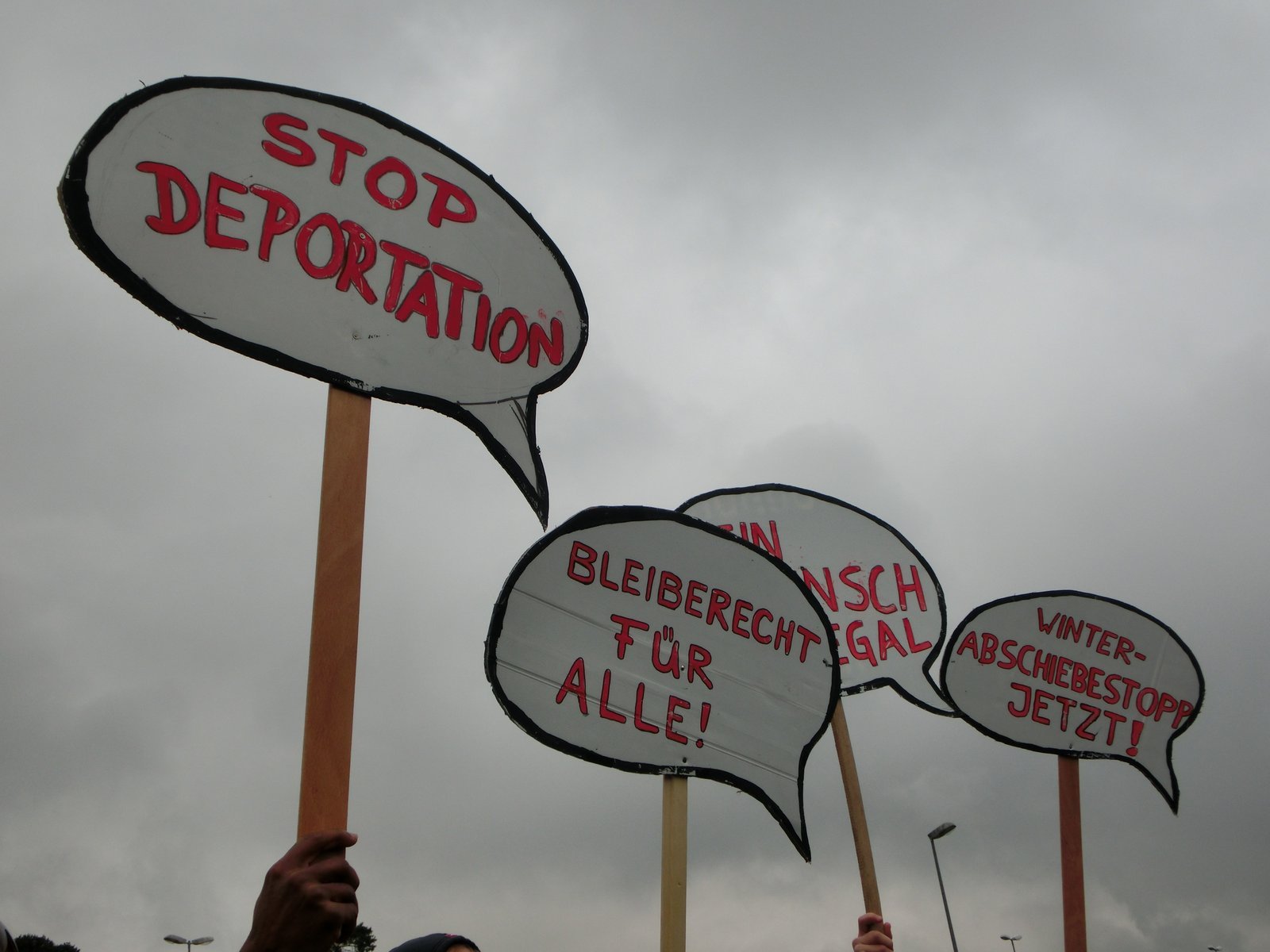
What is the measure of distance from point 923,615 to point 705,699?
2250mm

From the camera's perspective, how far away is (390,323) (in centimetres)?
341

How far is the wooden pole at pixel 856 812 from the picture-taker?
18.1 feet

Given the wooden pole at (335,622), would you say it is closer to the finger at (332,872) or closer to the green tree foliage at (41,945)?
the finger at (332,872)

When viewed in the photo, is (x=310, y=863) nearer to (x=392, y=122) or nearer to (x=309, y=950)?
(x=309, y=950)

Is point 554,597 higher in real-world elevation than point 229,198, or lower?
lower

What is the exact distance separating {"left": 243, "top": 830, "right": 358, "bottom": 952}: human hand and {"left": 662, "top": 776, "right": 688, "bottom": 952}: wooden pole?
2.78 m

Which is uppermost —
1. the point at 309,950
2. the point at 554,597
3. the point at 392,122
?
the point at 392,122

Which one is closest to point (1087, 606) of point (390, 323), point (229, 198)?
point (390, 323)

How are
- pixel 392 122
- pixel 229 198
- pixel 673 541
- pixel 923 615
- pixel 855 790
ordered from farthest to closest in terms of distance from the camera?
pixel 923 615 → pixel 855 790 → pixel 673 541 → pixel 392 122 → pixel 229 198

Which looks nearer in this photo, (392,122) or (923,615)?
(392,122)

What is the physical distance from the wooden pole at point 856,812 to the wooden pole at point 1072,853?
1.47 metres

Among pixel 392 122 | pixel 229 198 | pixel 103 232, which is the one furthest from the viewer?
pixel 392 122

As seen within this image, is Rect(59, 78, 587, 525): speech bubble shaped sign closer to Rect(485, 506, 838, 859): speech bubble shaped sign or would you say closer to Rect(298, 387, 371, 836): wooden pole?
Rect(298, 387, 371, 836): wooden pole

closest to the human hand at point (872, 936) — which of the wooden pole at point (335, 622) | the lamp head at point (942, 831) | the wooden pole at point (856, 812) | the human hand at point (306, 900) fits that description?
the wooden pole at point (856, 812)
